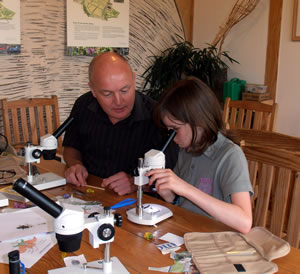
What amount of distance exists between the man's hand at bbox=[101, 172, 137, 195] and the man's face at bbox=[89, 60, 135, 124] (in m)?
0.40

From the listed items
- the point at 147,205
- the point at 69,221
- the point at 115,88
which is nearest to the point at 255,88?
the point at 115,88

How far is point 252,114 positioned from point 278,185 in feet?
6.46

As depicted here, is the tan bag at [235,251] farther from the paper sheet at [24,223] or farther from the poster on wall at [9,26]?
the poster on wall at [9,26]

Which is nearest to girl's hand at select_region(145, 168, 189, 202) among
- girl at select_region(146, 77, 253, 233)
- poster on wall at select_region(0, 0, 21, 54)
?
girl at select_region(146, 77, 253, 233)

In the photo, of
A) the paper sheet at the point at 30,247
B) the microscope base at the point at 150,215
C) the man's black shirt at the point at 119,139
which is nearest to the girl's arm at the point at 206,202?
the microscope base at the point at 150,215

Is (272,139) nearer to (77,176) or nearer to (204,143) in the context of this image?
(204,143)

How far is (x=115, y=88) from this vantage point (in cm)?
181

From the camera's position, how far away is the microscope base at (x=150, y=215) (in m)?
1.29

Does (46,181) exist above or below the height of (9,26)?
below

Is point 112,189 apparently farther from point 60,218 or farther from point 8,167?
point 60,218

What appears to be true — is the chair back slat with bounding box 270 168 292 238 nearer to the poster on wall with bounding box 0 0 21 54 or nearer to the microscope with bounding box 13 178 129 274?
the microscope with bounding box 13 178 129 274

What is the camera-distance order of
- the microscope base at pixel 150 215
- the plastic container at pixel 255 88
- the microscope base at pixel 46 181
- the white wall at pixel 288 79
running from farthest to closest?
the plastic container at pixel 255 88 → the white wall at pixel 288 79 → the microscope base at pixel 46 181 → the microscope base at pixel 150 215

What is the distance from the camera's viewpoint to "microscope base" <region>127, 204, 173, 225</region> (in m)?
1.29

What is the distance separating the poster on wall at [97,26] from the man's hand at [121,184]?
6.77 ft
